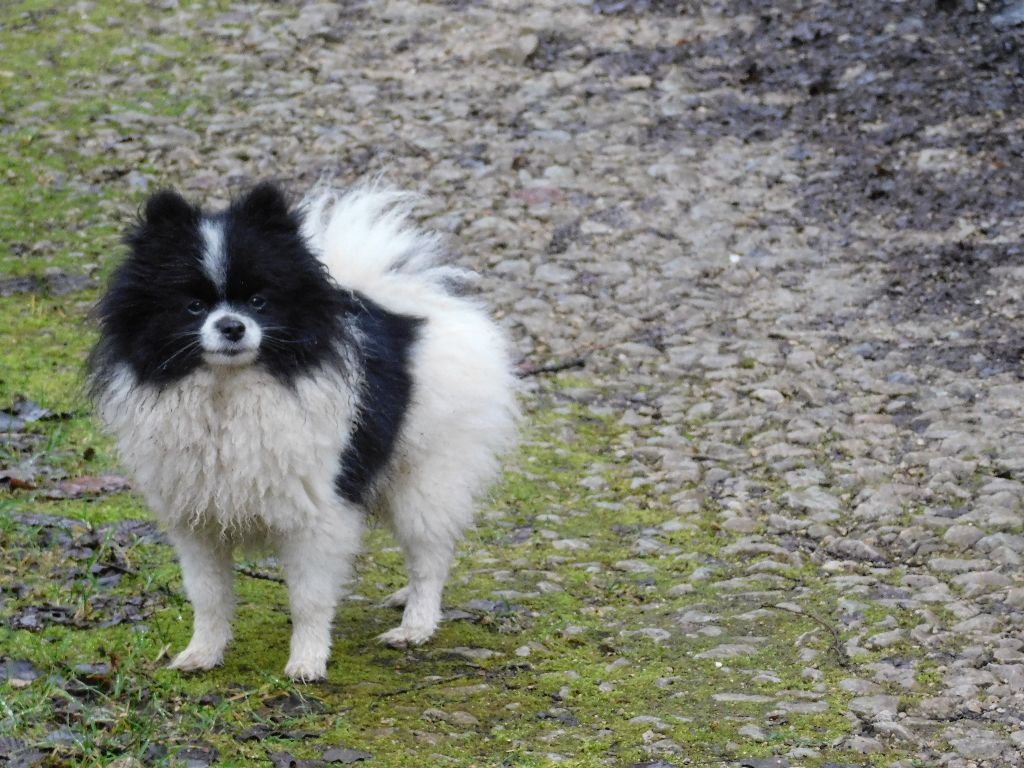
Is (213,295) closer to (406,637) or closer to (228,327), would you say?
(228,327)

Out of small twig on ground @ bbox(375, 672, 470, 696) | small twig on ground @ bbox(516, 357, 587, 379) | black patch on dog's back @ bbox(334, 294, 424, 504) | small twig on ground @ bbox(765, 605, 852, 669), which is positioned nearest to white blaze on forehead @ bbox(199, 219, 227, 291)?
black patch on dog's back @ bbox(334, 294, 424, 504)

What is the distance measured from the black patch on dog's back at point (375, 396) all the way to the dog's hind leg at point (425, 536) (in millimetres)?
247

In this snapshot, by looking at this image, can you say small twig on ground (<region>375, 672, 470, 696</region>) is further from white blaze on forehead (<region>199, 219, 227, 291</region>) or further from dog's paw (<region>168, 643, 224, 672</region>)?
white blaze on forehead (<region>199, 219, 227, 291</region>)

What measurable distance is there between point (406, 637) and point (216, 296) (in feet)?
5.24

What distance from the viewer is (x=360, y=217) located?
5.20 m

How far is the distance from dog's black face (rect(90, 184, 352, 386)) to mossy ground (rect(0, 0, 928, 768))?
3.37ft

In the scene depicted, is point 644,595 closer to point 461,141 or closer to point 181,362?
point 181,362

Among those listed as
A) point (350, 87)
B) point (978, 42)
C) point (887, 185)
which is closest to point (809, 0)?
point (978, 42)

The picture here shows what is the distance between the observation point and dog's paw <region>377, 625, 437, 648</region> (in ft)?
17.0

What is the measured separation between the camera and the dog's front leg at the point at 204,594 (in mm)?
4684

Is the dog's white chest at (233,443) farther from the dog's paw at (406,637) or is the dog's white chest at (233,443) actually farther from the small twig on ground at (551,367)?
the small twig on ground at (551,367)

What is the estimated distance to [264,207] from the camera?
14.7ft

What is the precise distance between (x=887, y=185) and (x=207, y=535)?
6240mm

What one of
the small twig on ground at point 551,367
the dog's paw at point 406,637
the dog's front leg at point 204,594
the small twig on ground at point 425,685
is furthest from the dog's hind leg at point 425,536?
the small twig on ground at point 551,367
